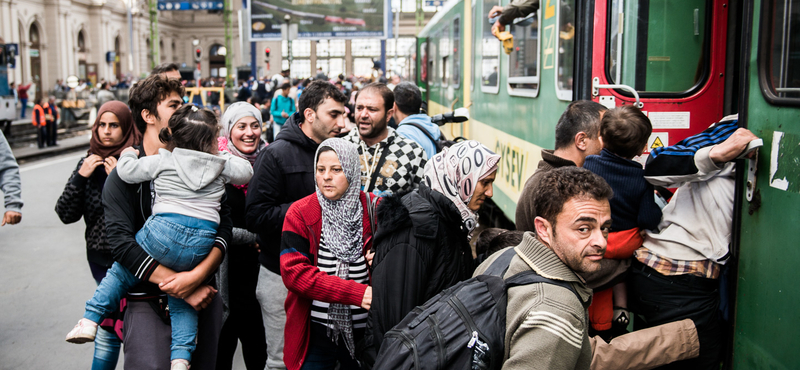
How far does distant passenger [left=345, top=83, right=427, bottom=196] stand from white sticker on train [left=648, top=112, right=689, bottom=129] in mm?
1433

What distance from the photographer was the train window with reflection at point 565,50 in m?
4.95

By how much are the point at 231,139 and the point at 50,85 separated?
47.1 metres

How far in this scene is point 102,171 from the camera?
3854 mm

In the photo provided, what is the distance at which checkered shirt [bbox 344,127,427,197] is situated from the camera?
397 cm

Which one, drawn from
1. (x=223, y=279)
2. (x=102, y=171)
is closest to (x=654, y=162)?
(x=223, y=279)

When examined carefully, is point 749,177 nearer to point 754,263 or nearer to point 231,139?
point 754,263

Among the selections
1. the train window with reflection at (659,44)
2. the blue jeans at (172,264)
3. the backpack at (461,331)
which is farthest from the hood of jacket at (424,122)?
the backpack at (461,331)

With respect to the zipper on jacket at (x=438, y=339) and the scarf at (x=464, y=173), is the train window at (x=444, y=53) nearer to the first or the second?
the scarf at (x=464, y=173)

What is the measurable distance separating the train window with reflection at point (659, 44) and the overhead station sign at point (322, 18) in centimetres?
2535

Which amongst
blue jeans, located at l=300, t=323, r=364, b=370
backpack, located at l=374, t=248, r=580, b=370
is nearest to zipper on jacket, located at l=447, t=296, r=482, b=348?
backpack, located at l=374, t=248, r=580, b=370

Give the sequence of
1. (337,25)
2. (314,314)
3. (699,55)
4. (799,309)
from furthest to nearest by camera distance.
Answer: (337,25) < (699,55) < (314,314) < (799,309)

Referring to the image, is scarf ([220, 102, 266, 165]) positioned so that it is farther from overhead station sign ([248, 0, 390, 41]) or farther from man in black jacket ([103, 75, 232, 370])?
overhead station sign ([248, 0, 390, 41])

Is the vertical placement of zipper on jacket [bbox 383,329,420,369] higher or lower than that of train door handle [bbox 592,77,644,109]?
lower

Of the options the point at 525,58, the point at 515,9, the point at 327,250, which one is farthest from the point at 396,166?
the point at 525,58
